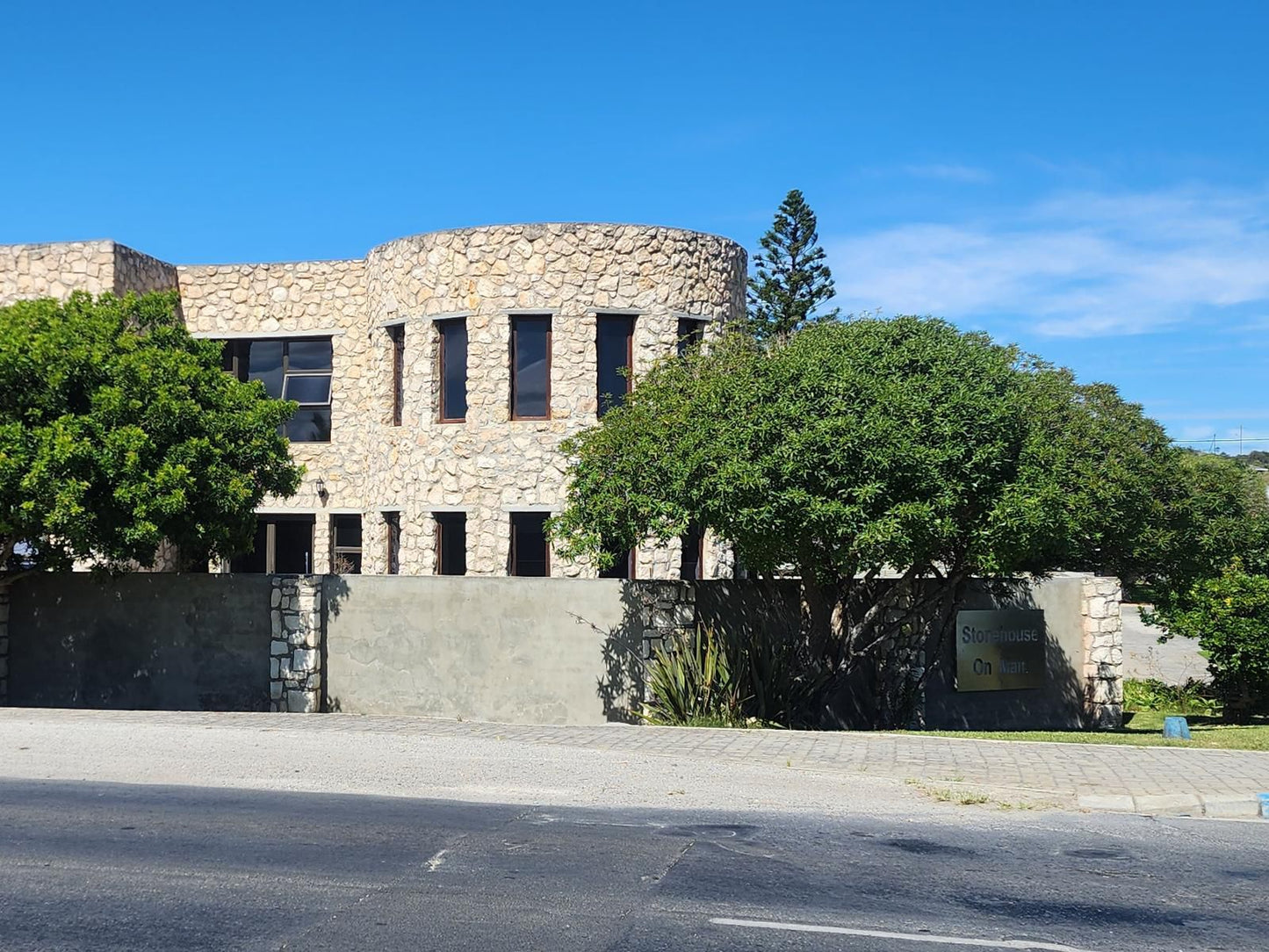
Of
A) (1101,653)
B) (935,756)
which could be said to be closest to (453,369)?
(1101,653)

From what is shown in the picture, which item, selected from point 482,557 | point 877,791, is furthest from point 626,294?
point 877,791

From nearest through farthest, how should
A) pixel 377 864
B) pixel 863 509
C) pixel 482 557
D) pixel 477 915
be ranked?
1. pixel 477 915
2. pixel 377 864
3. pixel 863 509
4. pixel 482 557

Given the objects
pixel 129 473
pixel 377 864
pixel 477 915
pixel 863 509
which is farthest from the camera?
pixel 129 473

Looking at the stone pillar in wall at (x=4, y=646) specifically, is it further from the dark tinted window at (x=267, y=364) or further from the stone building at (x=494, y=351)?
the dark tinted window at (x=267, y=364)

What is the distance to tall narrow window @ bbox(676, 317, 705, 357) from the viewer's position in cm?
2166

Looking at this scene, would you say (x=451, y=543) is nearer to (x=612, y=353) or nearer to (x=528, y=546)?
(x=528, y=546)

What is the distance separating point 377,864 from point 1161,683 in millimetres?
20090

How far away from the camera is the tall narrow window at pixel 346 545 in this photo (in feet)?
78.7

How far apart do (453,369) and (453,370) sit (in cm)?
2

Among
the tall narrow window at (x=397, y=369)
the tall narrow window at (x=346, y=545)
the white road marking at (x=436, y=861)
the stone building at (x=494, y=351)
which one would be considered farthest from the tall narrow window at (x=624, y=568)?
the white road marking at (x=436, y=861)

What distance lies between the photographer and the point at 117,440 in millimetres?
15406

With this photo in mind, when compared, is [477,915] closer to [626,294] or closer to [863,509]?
[863,509]

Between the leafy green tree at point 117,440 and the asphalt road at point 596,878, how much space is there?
Result: 6.06 metres

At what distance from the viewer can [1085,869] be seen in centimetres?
801
